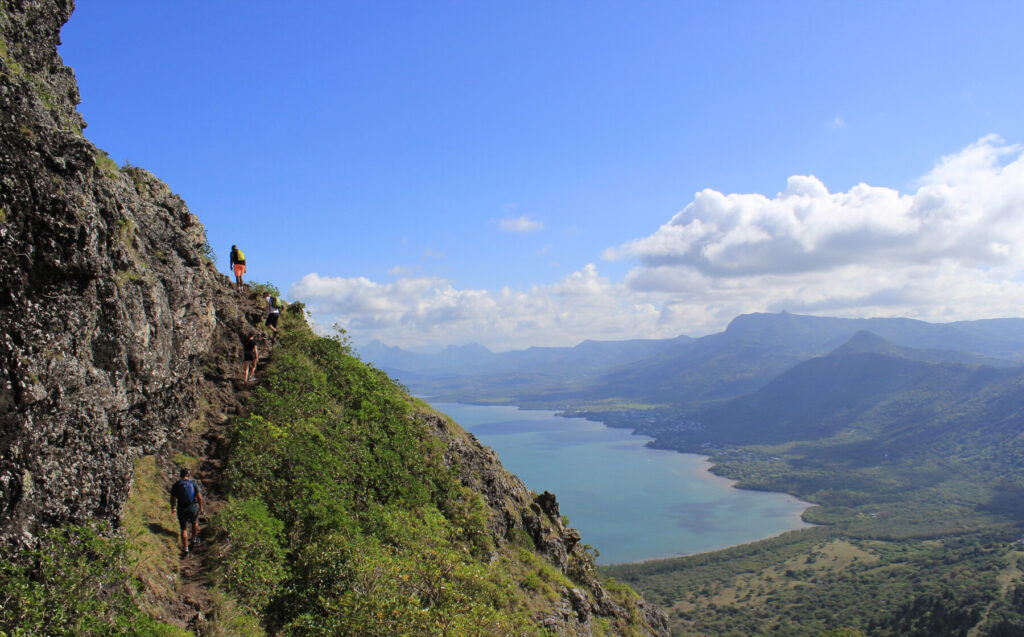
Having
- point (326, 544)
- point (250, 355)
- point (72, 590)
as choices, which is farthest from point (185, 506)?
point (250, 355)

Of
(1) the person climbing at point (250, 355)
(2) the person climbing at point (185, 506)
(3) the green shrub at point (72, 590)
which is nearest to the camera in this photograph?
(3) the green shrub at point (72, 590)

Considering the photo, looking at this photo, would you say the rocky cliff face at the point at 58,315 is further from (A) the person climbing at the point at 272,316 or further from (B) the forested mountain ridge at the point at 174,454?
(A) the person climbing at the point at 272,316

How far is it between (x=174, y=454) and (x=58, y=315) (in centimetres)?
643

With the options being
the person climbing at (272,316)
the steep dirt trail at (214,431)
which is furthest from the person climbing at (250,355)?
the person climbing at (272,316)

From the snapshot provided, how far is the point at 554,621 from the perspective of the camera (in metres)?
16.9

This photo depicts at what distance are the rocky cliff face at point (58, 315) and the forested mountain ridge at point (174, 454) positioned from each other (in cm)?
3

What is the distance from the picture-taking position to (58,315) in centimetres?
861

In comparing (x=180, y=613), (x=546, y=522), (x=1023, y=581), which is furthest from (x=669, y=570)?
(x=180, y=613)

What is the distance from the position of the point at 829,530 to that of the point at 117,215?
620 feet

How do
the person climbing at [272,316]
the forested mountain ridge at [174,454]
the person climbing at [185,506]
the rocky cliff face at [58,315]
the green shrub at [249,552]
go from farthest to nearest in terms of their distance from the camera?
the person climbing at [272,316] → the person climbing at [185,506] → the green shrub at [249,552] → the forested mountain ridge at [174,454] → the rocky cliff face at [58,315]

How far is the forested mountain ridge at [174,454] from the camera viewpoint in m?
8.06

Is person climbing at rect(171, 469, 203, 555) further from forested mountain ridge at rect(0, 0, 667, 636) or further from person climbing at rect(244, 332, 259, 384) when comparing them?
person climbing at rect(244, 332, 259, 384)

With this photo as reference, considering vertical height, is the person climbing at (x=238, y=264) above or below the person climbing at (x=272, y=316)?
above

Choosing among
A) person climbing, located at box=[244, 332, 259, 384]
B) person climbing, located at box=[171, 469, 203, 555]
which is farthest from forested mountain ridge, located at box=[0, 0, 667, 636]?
person climbing, located at box=[244, 332, 259, 384]
